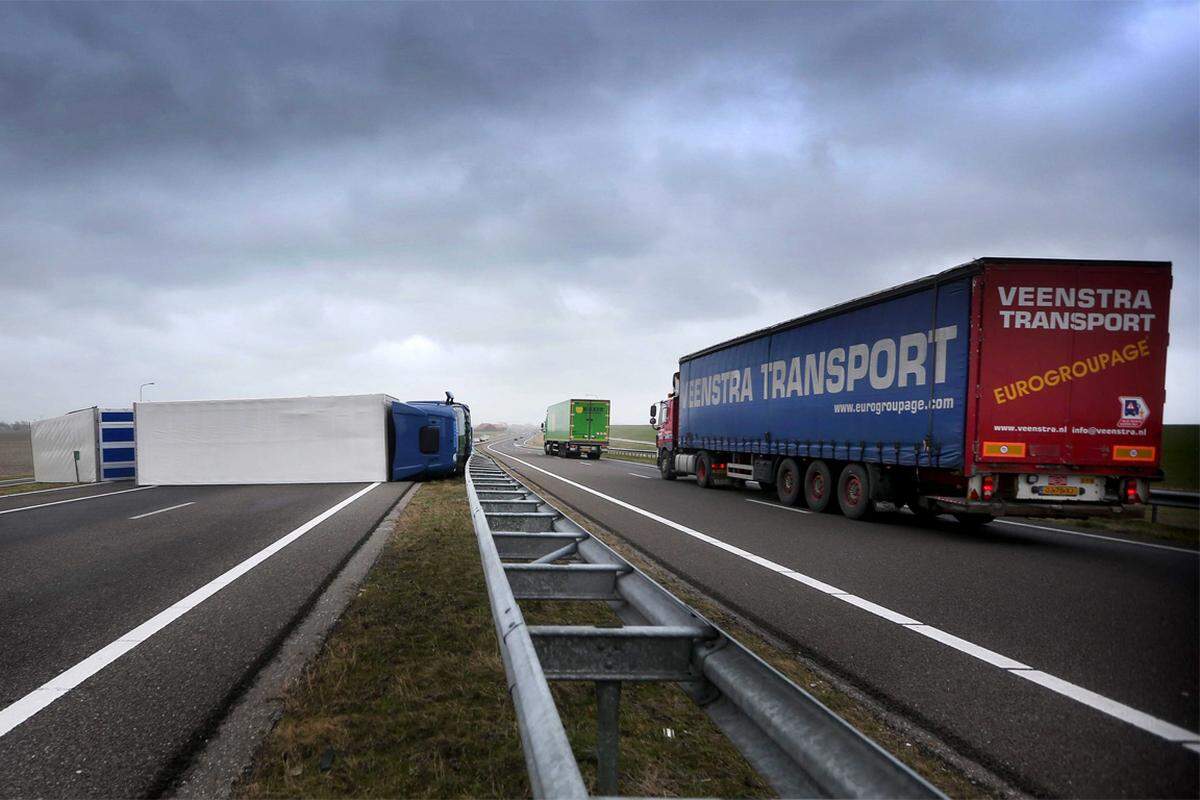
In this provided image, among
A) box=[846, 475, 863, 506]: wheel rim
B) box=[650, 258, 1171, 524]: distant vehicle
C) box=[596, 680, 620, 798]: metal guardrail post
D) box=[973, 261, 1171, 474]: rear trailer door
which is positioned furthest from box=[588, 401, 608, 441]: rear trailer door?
box=[596, 680, 620, 798]: metal guardrail post

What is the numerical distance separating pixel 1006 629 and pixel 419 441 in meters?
16.3

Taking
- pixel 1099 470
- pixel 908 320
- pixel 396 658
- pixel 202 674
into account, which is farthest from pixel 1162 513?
pixel 202 674

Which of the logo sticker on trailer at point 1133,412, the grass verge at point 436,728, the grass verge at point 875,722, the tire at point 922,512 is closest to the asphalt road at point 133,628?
the grass verge at point 436,728

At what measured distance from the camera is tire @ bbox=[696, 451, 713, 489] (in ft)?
58.0

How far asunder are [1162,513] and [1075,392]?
6999 mm

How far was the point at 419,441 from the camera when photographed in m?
18.8

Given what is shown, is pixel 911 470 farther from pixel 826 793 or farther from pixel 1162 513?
pixel 826 793

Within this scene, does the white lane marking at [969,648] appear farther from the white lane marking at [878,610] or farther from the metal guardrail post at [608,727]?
the metal guardrail post at [608,727]

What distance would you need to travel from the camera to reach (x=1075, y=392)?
28.7ft

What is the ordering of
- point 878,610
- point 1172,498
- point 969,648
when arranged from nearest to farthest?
point 969,648, point 878,610, point 1172,498

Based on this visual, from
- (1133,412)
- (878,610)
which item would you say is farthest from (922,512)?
(878,610)

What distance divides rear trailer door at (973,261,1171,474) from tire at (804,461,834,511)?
3432 mm

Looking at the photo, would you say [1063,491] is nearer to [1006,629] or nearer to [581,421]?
[1006,629]

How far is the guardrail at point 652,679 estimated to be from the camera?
1394 mm
